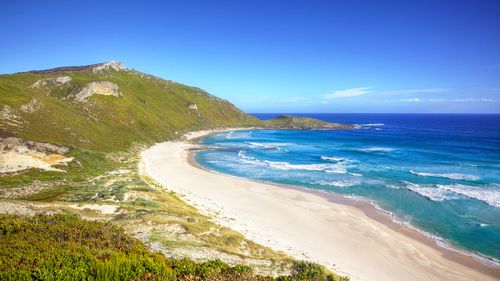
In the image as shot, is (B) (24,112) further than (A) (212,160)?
No

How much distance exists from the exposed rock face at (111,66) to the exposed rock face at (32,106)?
8674cm

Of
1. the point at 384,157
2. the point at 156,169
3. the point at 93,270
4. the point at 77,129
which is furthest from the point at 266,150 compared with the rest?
the point at 93,270

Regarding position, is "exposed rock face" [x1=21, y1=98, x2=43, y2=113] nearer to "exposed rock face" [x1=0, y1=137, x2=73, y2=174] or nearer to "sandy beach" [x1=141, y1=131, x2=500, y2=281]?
"exposed rock face" [x1=0, y1=137, x2=73, y2=174]

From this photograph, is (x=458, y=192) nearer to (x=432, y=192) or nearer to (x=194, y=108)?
(x=432, y=192)

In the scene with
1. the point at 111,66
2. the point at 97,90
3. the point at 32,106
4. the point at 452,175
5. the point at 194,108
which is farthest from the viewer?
the point at 194,108

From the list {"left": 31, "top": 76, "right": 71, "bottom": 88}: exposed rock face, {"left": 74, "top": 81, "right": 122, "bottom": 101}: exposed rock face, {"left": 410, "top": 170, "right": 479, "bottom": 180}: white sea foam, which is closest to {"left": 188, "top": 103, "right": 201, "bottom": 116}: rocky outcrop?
{"left": 74, "top": 81, "right": 122, "bottom": 101}: exposed rock face

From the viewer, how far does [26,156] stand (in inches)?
1785

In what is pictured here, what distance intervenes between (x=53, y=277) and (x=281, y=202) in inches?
1420

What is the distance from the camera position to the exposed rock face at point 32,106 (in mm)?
63112

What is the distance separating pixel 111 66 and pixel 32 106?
10425 cm

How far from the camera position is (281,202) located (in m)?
44.2

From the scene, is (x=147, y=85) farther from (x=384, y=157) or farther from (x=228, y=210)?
(x=228, y=210)

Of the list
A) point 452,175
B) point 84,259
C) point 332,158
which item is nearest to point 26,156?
point 84,259

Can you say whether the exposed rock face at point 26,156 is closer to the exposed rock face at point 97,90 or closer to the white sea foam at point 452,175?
the exposed rock face at point 97,90
